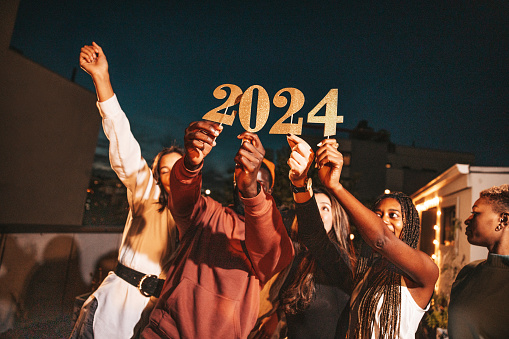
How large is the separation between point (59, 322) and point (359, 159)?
1036 inches

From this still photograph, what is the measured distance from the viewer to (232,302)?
5.35 ft

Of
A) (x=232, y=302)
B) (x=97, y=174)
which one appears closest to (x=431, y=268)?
(x=232, y=302)

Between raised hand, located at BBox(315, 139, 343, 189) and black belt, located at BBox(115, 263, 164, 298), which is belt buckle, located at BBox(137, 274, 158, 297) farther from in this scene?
raised hand, located at BBox(315, 139, 343, 189)

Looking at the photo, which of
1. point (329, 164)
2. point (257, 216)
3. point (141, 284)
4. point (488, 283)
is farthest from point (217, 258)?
point (488, 283)

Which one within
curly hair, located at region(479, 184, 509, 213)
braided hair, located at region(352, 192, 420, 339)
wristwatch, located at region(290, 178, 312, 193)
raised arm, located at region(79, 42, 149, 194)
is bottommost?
braided hair, located at region(352, 192, 420, 339)

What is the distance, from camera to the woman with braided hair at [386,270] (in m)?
1.54

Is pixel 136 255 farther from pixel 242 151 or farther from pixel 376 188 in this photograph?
pixel 376 188

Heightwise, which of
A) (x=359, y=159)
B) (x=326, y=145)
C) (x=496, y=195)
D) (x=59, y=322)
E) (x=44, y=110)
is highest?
(x=359, y=159)

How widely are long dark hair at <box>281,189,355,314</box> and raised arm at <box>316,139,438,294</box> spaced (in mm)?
502

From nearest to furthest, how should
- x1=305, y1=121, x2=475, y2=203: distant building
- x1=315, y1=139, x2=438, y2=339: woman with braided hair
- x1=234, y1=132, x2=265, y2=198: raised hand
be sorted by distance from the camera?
1. x1=234, y1=132, x2=265, y2=198: raised hand
2. x1=315, y1=139, x2=438, y2=339: woman with braided hair
3. x1=305, y1=121, x2=475, y2=203: distant building

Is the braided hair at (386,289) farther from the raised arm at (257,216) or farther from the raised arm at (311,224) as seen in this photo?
the raised arm at (257,216)

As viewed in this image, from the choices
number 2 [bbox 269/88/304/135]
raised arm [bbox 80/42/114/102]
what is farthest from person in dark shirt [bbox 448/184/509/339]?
raised arm [bbox 80/42/114/102]

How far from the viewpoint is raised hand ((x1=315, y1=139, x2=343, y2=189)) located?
1.58m

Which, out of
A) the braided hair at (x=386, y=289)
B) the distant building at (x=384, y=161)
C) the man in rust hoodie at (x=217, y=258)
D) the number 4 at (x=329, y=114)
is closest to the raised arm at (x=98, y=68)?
the man in rust hoodie at (x=217, y=258)
